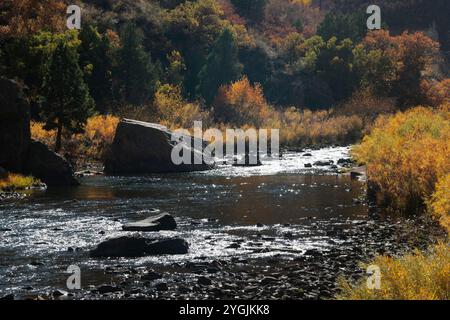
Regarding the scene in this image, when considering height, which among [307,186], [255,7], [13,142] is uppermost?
[255,7]

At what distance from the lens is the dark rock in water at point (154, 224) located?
20.3 metres

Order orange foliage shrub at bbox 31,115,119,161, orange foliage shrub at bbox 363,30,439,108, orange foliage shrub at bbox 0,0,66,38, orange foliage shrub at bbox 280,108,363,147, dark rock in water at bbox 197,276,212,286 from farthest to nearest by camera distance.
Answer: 1. orange foliage shrub at bbox 363,30,439,108
2. orange foliage shrub at bbox 280,108,363,147
3. orange foliage shrub at bbox 0,0,66,38
4. orange foliage shrub at bbox 31,115,119,161
5. dark rock in water at bbox 197,276,212,286

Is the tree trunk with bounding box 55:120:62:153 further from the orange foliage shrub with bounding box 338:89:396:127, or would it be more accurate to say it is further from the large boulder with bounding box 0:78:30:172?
the orange foliage shrub with bounding box 338:89:396:127

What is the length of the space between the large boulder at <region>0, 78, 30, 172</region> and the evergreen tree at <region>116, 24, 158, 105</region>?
27.2 metres

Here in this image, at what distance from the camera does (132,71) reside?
60.8m

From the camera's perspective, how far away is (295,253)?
17141 mm

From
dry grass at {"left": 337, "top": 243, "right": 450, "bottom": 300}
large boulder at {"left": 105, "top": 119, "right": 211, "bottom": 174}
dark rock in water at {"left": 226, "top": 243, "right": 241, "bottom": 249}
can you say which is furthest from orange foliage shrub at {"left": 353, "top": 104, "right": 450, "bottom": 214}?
large boulder at {"left": 105, "top": 119, "right": 211, "bottom": 174}

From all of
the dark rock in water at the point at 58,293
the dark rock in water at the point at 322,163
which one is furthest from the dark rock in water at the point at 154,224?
the dark rock in water at the point at 322,163

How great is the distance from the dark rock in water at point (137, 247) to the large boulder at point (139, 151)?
21616mm

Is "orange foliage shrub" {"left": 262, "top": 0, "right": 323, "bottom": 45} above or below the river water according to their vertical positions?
above

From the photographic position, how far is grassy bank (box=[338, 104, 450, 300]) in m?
10.3
